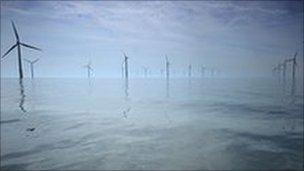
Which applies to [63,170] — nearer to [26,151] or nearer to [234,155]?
[26,151]

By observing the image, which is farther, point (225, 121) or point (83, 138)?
point (225, 121)

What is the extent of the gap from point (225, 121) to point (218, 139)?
9420 millimetres

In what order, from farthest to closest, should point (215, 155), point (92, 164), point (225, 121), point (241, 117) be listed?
point (241, 117) < point (225, 121) < point (215, 155) < point (92, 164)

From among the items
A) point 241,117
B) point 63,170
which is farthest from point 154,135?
point 241,117

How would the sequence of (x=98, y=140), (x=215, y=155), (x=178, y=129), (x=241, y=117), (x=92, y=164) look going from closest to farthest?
(x=92, y=164)
(x=215, y=155)
(x=98, y=140)
(x=178, y=129)
(x=241, y=117)

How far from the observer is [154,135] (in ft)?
82.5

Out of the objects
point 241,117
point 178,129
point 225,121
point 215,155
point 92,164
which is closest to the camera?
point 92,164

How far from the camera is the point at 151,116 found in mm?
36406

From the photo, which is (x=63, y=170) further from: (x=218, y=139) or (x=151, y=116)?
(x=151, y=116)

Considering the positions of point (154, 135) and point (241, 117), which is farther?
point (241, 117)

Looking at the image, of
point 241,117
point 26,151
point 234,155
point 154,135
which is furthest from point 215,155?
point 241,117

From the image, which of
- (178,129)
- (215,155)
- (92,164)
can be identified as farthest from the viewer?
(178,129)

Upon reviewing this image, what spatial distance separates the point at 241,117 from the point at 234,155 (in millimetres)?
17318

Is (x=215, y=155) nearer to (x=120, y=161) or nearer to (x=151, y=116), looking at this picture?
(x=120, y=161)
